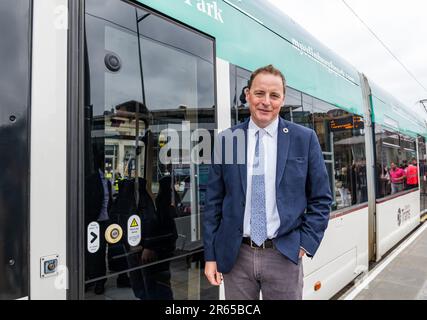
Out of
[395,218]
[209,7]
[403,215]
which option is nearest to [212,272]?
[209,7]

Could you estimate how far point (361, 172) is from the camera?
4719 mm

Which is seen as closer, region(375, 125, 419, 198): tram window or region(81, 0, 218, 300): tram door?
region(81, 0, 218, 300): tram door

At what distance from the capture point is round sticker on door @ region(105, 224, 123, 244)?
1589 millimetres

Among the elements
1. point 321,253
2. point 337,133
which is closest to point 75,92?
point 321,253

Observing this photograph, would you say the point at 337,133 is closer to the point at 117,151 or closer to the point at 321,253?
the point at 321,253

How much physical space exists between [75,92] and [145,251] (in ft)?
2.90

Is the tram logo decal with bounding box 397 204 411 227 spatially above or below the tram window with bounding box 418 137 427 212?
below

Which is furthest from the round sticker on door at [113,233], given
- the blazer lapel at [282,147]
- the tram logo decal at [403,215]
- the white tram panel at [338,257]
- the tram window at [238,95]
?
the tram logo decal at [403,215]

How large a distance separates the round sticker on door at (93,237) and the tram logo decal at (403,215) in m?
6.65

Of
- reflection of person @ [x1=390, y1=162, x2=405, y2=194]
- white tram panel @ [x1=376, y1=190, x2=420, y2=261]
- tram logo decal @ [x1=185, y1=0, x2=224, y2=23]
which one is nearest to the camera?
tram logo decal @ [x1=185, y1=0, x2=224, y2=23]

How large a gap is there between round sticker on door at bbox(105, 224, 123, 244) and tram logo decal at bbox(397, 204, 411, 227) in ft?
21.4

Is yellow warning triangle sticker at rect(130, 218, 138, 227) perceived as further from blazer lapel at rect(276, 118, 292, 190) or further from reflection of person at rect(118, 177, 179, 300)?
blazer lapel at rect(276, 118, 292, 190)

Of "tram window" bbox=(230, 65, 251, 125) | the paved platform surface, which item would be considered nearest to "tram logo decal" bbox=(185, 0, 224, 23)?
"tram window" bbox=(230, 65, 251, 125)

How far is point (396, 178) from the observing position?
662cm
